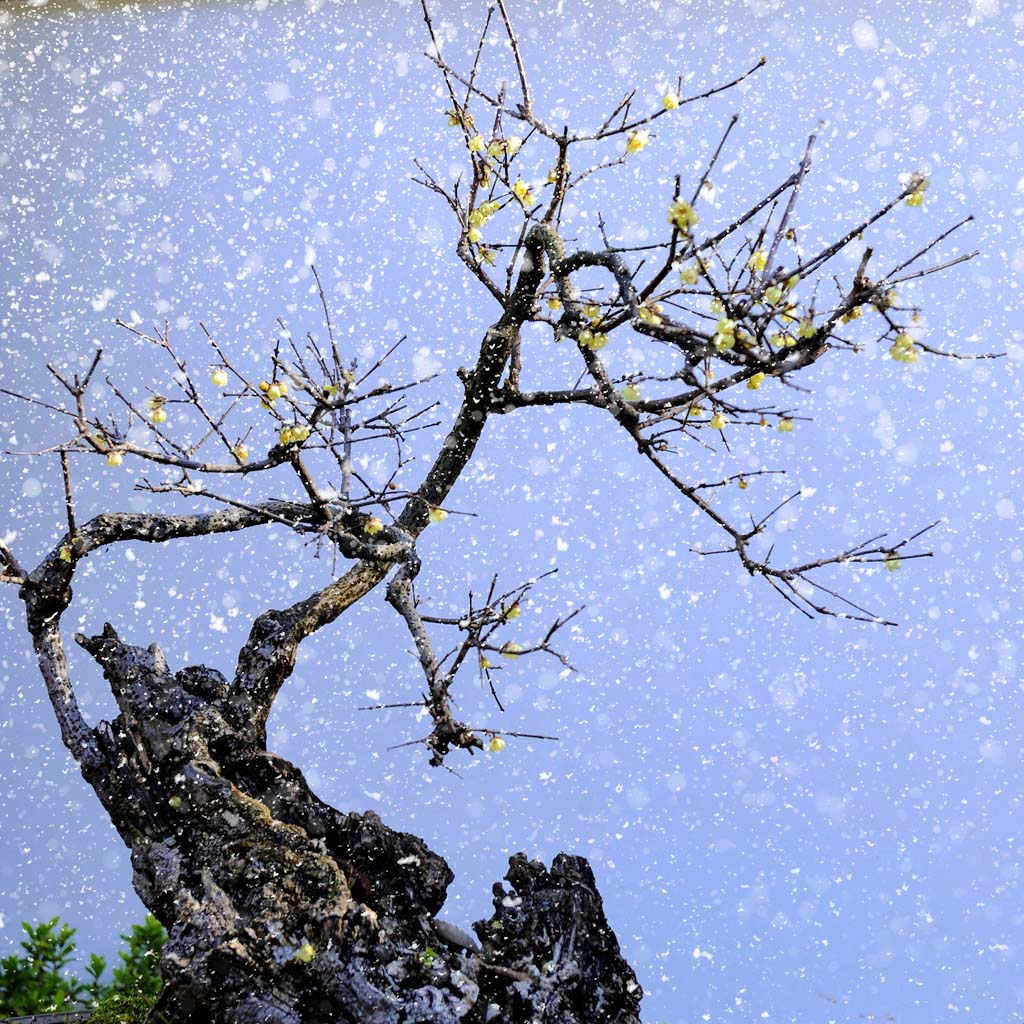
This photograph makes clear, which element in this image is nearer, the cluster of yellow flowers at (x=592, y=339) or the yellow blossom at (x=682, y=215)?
the yellow blossom at (x=682, y=215)

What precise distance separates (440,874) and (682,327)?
126 cm

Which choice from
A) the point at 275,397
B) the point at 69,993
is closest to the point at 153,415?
the point at 275,397

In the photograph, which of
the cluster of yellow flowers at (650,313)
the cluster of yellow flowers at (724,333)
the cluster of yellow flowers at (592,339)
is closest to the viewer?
the cluster of yellow flowers at (724,333)

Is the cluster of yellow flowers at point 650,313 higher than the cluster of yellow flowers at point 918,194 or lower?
lower

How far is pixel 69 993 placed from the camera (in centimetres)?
319

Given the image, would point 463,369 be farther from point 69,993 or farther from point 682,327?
point 69,993

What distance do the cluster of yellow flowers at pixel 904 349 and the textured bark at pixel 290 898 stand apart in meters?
1.31

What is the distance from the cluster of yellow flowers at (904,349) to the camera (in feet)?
6.17

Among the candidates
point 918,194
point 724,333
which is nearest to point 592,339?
point 724,333

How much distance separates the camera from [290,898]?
A: 2295 millimetres

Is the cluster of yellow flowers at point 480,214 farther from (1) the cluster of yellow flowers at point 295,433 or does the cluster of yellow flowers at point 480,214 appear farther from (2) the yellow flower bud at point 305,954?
(2) the yellow flower bud at point 305,954

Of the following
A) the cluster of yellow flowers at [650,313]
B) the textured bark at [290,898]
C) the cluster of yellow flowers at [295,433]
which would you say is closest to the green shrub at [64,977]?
the textured bark at [290,898]

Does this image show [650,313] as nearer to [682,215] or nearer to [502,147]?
[682,215]

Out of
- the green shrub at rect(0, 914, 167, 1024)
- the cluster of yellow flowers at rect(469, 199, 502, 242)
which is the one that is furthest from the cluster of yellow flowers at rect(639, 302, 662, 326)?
the green shrub at rect(0, 914, 167, 1024)
